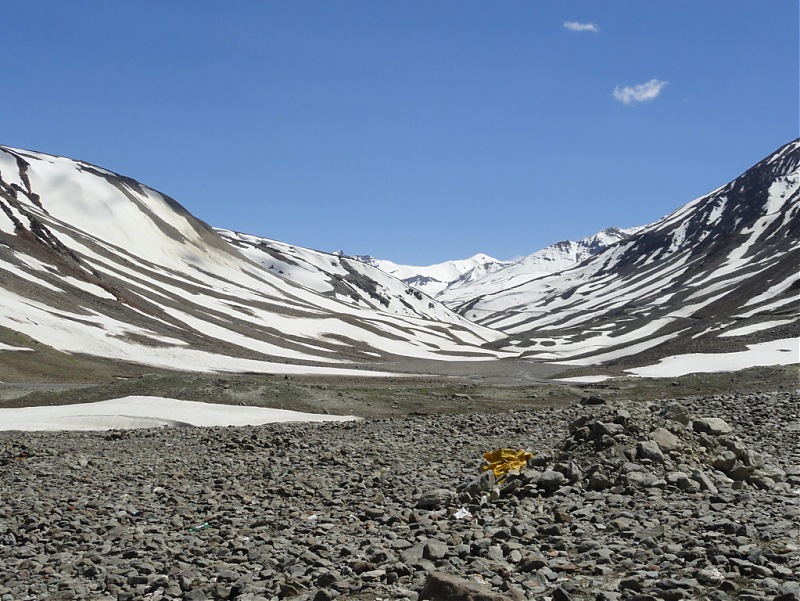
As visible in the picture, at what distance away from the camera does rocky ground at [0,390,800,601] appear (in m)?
10.3

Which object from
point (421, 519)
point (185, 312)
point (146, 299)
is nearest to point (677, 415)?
point (421, 519)

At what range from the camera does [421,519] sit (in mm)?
14453

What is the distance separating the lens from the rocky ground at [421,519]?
33.7 ft

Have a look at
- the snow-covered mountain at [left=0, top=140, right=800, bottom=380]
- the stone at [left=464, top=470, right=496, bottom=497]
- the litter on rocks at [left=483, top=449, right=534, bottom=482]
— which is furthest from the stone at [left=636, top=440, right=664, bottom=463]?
the snow-covered mountain at [left=0, top=140, right=800, bottom=380]

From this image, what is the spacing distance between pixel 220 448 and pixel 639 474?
56.4 ft

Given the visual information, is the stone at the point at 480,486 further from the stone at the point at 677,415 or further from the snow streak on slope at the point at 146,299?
the snow streak on slope at the point at 146,299

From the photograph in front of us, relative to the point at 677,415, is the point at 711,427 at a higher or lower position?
lower

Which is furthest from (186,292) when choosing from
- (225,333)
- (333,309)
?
(333,309)

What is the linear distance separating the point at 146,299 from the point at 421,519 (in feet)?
362

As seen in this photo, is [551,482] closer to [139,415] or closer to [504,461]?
[504,461]

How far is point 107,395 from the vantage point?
43.2 metres

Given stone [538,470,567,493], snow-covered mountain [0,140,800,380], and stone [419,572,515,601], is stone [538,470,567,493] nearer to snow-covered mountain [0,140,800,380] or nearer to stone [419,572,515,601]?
stone [419,572,515,601]

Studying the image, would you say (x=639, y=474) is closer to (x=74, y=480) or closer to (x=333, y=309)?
(x=74, y=480)

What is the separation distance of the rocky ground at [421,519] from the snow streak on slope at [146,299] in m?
56.4
